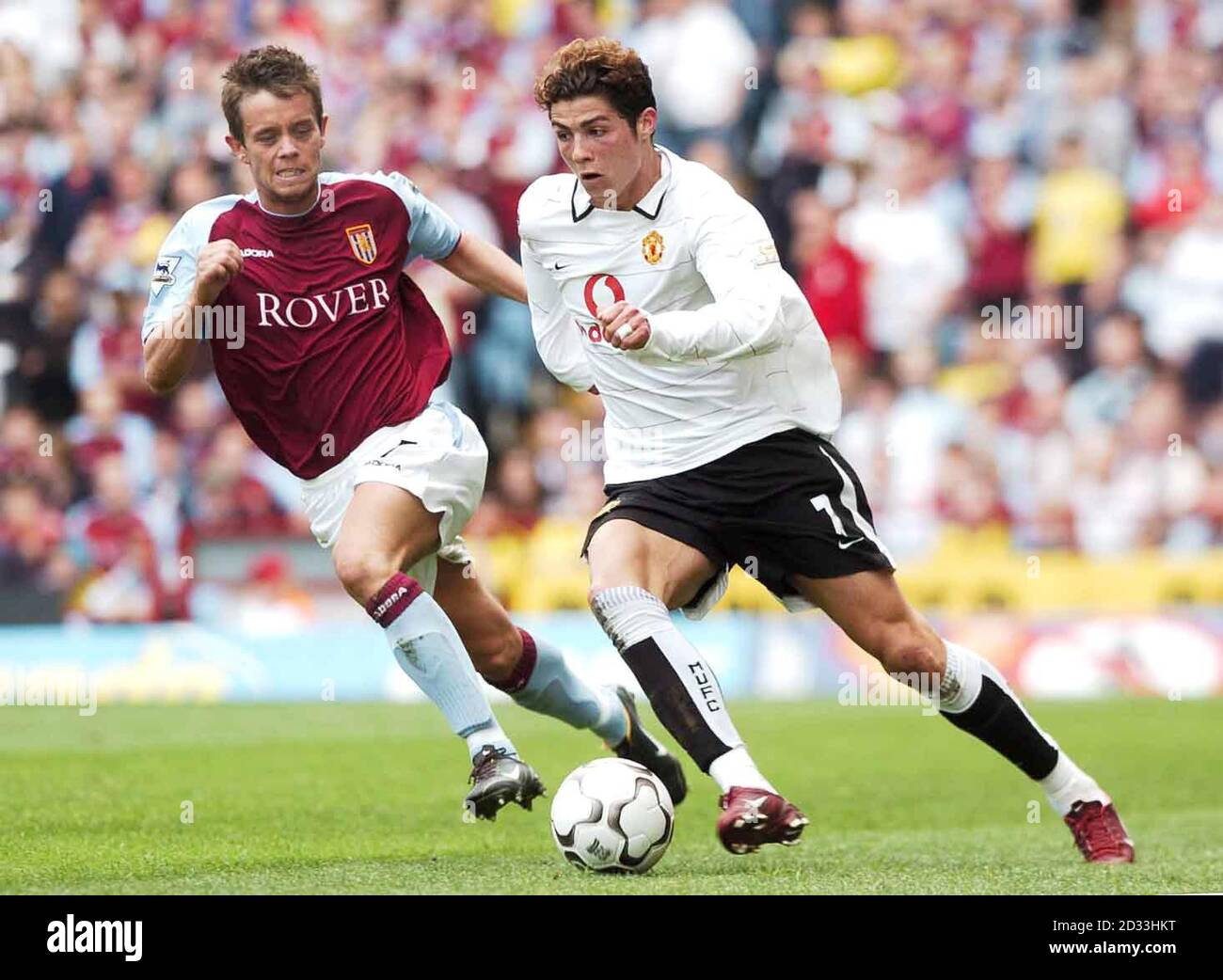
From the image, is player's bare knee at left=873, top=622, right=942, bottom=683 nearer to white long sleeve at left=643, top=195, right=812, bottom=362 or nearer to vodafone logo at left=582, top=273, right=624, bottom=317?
white long sleeve at left=643, top=195, right=812, bottom=362

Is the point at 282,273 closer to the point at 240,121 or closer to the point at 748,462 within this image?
the point at 240,121

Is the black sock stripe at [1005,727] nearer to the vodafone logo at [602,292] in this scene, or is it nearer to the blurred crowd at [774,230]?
the vodafone logo at [602,292]

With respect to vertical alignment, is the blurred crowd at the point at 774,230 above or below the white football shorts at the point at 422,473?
above

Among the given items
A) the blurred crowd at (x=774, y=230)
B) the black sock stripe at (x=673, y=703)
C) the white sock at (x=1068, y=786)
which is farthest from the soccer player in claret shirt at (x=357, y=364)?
the blurred crowd at (x=774, y=230)

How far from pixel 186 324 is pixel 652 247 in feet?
5.07

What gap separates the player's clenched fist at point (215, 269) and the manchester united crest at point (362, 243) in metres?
0.73

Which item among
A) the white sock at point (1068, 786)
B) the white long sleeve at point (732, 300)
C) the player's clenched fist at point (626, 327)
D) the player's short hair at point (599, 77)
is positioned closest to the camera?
the player's clenched fist at point (626, 327)

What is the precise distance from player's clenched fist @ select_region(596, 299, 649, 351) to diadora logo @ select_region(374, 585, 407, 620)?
129 centimetres

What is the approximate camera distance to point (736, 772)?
6078mm

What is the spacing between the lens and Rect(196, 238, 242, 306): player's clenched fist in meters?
6.52

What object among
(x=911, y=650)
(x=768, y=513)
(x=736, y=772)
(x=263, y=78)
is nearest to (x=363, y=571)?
(x=768, y=513)

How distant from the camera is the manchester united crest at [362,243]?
7301 millimetres

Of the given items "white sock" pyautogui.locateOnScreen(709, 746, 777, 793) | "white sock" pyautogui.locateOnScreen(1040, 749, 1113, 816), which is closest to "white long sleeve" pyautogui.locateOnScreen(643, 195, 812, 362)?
"white sock" pyautogui.locateOnScreen(709, 746, 777, 793)

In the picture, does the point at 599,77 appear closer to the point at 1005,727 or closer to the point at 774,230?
the point at 1005,727
